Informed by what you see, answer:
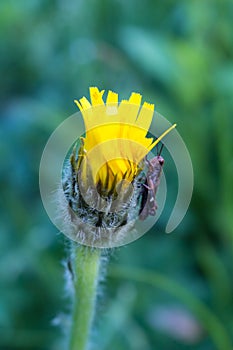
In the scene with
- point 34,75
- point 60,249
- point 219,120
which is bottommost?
point 60,249

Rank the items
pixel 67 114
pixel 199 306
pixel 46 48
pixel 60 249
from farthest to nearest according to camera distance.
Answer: pixel 46 48 → pixel 67 114 → pixel 60 249 → pixel 199 306

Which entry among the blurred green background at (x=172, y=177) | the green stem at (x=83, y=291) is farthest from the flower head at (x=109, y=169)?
the blurred green background at (x=172, y=177)

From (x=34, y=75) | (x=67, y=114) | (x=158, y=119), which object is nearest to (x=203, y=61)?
(x=158, y=119)

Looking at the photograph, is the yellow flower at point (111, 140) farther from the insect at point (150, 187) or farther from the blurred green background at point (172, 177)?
the blurred green background at point (172, 177)

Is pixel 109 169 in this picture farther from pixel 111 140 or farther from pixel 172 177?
pixel 172 177

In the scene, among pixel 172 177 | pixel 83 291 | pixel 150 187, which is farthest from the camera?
pixel 172 177

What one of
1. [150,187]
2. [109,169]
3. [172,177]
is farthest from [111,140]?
[172,177]

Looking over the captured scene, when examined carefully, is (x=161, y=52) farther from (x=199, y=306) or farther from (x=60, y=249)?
(x=199, y=306)
